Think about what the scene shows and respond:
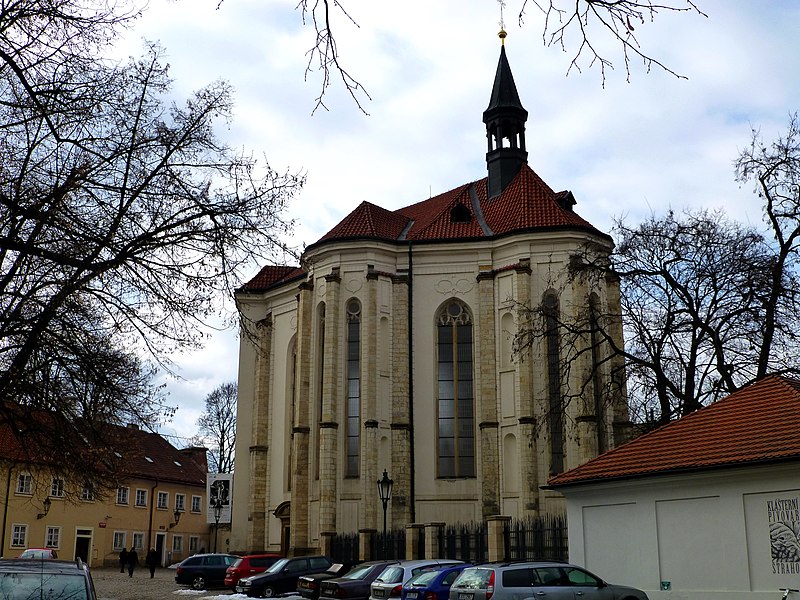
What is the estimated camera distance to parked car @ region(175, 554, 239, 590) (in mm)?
32750

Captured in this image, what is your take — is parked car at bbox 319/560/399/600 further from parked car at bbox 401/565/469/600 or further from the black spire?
the black spire

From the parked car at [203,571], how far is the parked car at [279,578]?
19.0 ft

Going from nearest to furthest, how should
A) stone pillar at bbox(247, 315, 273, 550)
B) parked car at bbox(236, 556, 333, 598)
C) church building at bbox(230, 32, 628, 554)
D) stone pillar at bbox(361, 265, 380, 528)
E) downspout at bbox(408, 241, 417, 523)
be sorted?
parked car at bbox(236, 556, 333, 598) → church building at bbox(230, 32, 628, 554) → stone pillar at bbox(361, 265, 380, 528) → downspout at bbox(408, 241, 417, 523) → stone pillar at bbox(247, 315, 273, 550)

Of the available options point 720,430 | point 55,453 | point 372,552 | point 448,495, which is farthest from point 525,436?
point 55,453

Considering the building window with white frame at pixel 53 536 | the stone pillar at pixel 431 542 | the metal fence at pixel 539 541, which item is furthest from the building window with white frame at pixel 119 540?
the metal fence at pixel 539 541

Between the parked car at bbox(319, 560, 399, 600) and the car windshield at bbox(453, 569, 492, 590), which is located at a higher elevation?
the car windshield at bbox(453, 569, 492, 590)

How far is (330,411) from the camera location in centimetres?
3484

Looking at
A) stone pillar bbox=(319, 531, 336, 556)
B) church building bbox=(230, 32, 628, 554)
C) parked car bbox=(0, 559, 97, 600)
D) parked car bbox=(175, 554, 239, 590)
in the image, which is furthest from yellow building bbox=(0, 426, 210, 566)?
parked car bbox=(0, 559, 97, 600)

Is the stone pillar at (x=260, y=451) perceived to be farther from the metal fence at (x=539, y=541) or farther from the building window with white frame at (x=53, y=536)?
the metal fence at (x=539, y=541)

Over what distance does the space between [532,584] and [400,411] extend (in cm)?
1975

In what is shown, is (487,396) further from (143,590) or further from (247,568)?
(143,590)

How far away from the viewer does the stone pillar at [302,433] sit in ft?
115

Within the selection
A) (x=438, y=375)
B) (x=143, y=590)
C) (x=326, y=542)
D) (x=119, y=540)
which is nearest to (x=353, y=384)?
(x=438, y=375)

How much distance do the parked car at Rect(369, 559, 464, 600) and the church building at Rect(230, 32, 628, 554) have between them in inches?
434
